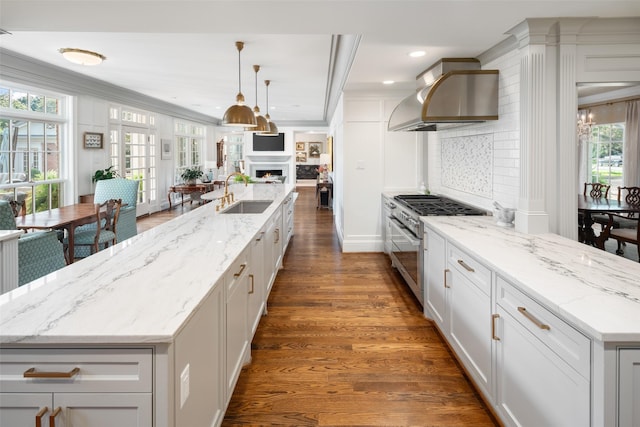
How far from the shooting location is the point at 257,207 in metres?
4.90

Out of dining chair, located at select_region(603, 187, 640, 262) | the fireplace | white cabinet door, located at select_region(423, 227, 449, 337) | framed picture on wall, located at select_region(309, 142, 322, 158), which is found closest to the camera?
white cabinet door, located at select_region(423, 227, 449, 337)

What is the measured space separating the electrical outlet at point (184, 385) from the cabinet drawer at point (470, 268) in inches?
58.4

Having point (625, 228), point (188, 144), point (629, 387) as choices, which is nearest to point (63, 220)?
point (629, 387)

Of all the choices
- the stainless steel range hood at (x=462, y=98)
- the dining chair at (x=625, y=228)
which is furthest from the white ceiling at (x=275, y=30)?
the dining chair at (x=625, y=228)

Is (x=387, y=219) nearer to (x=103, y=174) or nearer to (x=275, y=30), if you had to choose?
(x=275, y=30)

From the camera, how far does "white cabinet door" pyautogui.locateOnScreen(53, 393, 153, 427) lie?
115 cm

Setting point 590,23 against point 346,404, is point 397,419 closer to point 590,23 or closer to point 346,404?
point 346,404

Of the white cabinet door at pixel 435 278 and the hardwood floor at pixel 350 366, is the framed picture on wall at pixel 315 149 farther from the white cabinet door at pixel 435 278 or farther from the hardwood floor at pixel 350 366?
the white cabinet door at pixel 435 278

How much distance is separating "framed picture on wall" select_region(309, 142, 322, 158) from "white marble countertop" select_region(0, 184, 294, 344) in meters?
18.4

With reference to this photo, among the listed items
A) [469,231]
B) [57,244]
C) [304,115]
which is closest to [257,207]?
[57,244]

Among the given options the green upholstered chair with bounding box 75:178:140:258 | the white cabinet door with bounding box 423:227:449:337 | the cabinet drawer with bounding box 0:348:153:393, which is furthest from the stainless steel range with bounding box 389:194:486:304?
the green upholstered chair with bounding box 75:178:140:258

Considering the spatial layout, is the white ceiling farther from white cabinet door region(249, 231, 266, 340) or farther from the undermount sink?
the undermount sink

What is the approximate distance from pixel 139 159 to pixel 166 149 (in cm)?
133

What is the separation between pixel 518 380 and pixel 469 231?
1.23 meters
